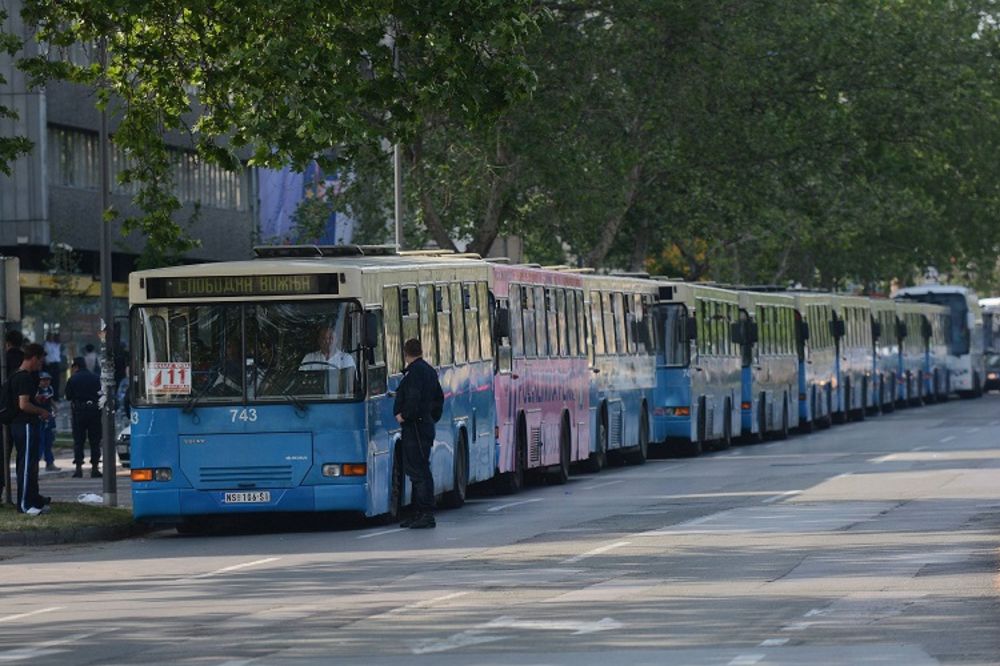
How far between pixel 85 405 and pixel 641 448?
29.4ft

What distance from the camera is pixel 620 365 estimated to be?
129 ft

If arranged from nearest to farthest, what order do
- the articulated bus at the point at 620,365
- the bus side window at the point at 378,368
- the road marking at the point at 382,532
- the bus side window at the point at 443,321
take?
the road marking at the point at 382,532
the bus side window at the point at 378,368
the bus side window at the point at 443,321
the articulated bus at the point at 620,365

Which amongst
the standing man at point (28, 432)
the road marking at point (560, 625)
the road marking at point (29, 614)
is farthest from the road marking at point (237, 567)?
the standing man at point (28, 432)

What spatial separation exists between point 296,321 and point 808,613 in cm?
1047

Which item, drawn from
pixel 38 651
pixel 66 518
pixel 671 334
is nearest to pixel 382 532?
pixel 66 518

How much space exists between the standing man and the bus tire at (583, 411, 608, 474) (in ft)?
39.4

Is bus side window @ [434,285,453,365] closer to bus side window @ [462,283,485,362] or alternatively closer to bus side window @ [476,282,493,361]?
bus side window @ [462,283,485,362]

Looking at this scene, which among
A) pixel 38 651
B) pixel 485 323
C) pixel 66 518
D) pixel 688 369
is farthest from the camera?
pixel 688 369

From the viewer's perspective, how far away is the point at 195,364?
2512 cm

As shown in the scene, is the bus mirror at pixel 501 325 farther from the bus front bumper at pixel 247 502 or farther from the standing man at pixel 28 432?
the bus front bumper at pixel 247 502

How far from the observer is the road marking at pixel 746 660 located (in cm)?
1303

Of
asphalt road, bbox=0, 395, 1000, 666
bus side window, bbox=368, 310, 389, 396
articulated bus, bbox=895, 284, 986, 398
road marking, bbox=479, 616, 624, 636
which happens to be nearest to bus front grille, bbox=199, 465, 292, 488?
asphalt road, bbox=0, 395, 1000, 666

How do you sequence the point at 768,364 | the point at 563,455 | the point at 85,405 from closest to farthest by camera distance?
the point at 563,455 < the point at 85,405 < the point at 768,364

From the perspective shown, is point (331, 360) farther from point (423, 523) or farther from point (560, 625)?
point (560, 625)
